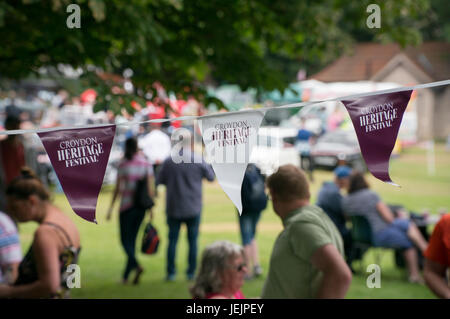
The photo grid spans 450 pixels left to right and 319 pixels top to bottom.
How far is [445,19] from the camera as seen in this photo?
29234mm

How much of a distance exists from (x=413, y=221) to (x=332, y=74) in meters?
12.5

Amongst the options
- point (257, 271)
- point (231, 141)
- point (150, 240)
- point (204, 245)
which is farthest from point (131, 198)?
point (231, 141)

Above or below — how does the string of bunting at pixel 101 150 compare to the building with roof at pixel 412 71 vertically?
below

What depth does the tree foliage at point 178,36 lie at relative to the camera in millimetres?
5066

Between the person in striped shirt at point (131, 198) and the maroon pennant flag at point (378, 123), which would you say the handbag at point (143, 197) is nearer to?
the person in striped shirt at point (131, 198)

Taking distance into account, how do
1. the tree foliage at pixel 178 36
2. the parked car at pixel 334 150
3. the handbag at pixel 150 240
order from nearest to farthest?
the tree foliage at pixel 178 36
the handbag at pixel 150 240
the parked car at pixel 334 150

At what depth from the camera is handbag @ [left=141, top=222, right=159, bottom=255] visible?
6.39m

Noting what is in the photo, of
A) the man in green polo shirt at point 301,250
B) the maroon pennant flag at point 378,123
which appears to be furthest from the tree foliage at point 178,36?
the maroon pennant flag at point 378,123

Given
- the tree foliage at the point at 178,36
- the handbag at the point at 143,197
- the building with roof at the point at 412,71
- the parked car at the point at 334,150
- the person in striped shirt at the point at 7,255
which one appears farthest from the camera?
the parked car at the point at 334,150

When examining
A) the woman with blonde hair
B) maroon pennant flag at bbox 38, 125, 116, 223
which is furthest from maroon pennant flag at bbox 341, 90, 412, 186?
maroon pennant flag at bbox 38, 125, 116, 223

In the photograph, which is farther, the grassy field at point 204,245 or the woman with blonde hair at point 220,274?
the grassy field at point 204,245

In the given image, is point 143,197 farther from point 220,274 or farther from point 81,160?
point 81,160

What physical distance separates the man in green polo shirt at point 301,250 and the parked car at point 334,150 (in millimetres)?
17272
